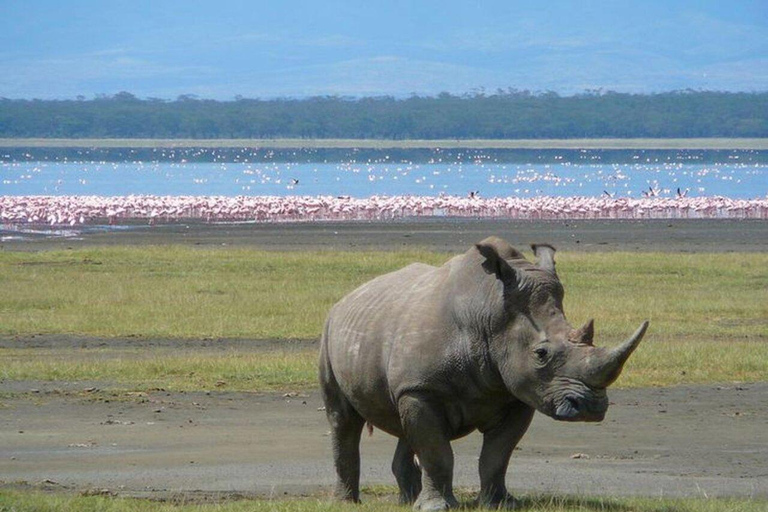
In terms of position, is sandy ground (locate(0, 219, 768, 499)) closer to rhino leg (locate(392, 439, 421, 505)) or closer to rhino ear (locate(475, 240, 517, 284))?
rhino leg (locate(392, 439, 421, 505))

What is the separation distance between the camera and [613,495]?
11.3 metres

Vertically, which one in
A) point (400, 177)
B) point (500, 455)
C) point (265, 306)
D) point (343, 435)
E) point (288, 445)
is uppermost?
point (500, 455)

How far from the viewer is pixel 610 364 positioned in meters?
9.11

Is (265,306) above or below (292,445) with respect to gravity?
below

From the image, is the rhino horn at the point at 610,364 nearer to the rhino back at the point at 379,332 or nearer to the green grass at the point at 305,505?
the green grass at the point at 305,505

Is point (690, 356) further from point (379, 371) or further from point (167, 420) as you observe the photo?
point (379, 371)

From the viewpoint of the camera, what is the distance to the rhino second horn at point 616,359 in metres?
8.89

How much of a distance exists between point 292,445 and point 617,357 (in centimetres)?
533

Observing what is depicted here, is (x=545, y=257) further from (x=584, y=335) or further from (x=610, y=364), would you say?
(x=610, y=364)

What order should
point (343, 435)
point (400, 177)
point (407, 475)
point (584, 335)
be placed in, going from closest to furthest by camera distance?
point (584, 335)
point (407, 475)
point (343, 435)
point (400, 177)

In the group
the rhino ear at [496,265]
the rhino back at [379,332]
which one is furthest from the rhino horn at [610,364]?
the rhino back at [379,332]

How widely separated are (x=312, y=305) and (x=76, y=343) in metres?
4.86

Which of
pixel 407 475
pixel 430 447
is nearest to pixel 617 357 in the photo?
pixel 430 447

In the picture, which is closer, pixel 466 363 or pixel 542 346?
pixel 542 346
